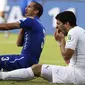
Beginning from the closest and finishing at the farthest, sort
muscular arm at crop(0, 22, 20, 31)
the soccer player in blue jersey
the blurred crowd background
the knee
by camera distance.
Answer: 1. the knee
2. muscular arm at crop(0, 22, 20, 31)
3. the soccer player in blue jersey
4. the blurred crowd background

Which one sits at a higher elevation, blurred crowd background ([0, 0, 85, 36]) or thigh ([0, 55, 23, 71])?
blurred crowd background ([0, 0, 85, 36])

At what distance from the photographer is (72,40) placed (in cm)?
617

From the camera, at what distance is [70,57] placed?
244 inches

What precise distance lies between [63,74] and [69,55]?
0.34 m

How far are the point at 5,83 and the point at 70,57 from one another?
957mm

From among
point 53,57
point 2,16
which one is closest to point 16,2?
point 2,16

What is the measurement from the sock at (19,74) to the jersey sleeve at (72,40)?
2.40 feet

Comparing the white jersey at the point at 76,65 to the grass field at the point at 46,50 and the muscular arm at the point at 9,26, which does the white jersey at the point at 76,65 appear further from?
the grass field at the point at 46,50

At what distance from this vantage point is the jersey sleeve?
20.1 feet

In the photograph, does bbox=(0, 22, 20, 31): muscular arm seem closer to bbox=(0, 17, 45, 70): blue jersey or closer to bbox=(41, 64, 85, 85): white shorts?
bbox=(0, 17, 45, 70): blue jersey

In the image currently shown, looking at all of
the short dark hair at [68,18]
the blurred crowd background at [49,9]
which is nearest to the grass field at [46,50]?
the blurred crowd background at [49,9]

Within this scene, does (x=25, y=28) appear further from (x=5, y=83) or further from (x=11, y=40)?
(x=11, y=40)

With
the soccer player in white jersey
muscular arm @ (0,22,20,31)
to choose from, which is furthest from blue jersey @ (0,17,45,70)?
the soccer player in white jersey

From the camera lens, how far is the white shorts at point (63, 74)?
6262mm
